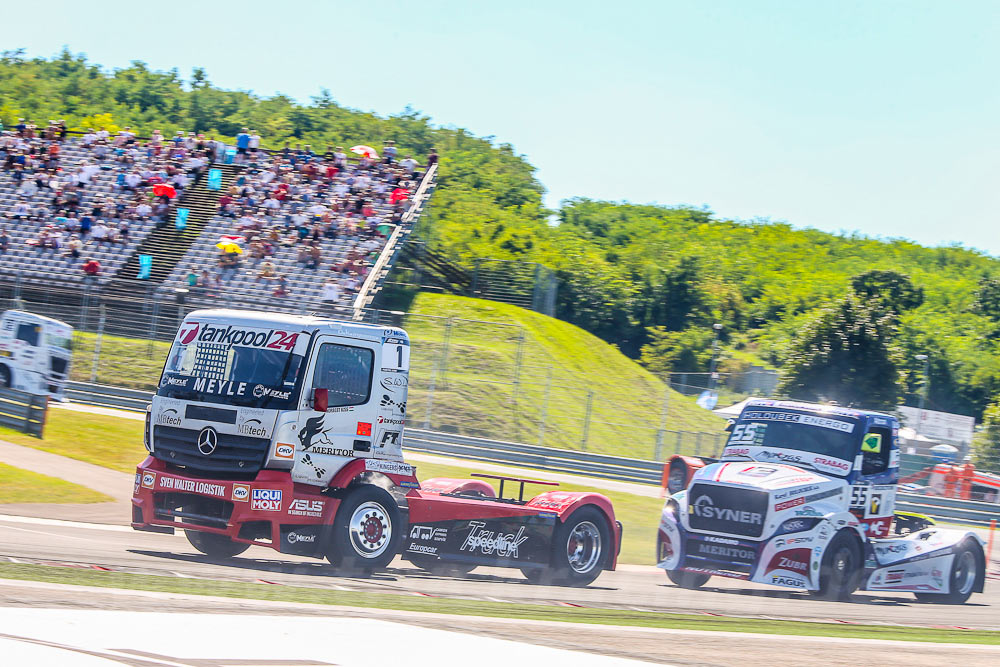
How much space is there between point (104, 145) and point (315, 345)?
3037 centimetres

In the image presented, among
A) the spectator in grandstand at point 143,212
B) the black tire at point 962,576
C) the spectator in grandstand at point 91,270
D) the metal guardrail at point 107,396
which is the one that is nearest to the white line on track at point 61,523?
the black tire at point 962,576

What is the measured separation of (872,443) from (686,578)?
9.82ft

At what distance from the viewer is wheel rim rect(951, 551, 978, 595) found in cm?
1488

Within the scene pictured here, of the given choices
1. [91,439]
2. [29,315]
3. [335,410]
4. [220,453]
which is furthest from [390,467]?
[29,315]

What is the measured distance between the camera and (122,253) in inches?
1342

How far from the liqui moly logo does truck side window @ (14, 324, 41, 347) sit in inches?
661

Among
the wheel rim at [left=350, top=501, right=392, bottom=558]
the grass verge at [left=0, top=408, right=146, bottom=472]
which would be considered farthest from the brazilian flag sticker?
the grass verge at [left=0, top=408, right=146, bottom=472]

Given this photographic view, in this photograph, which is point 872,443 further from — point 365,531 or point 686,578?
point 365,531

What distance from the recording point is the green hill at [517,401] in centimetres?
2806

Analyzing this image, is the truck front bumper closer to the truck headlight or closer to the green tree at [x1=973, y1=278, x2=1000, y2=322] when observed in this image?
the truck headlight

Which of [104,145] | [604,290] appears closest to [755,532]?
[104,145]

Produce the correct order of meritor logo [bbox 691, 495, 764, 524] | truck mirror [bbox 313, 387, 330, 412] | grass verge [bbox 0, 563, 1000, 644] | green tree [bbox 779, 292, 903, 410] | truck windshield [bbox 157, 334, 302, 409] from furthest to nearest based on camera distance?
green tree [bbox 779, 292, 903, 410]
meritor logo [bbox 691, 495, 764, 524]
truck mirror [bbox 313, 387, 330, 412]
truck windshield [bbox 157, 334, 302, 409]
grass verge [bbox 0, 563, 1000, 644]

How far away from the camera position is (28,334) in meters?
25.2

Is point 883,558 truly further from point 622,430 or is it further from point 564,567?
point 622,430
